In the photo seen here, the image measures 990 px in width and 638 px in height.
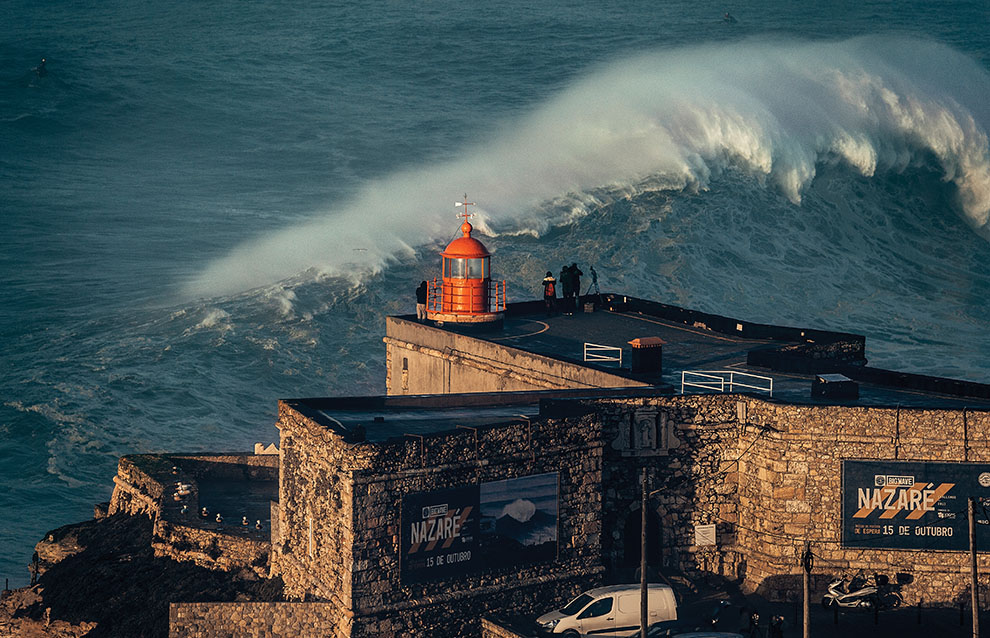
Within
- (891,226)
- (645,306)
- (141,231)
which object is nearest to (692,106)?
(891,226)

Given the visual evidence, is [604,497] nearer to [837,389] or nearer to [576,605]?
[576,605]

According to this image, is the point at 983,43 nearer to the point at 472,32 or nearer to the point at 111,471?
the point at 472,32

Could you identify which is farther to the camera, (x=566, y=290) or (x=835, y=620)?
(x=566, y=290)

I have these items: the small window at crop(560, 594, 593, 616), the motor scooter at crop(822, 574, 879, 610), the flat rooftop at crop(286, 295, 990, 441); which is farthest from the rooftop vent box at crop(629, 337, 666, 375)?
the small window at crop(560, 594, 593, 616)

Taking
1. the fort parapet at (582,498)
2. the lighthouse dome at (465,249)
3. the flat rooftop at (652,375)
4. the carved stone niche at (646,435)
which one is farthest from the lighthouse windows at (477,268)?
the carved stone niche at (646,435)

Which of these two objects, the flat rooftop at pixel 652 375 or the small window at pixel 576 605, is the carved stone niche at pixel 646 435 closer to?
the flat rooftop at pixel 652 375

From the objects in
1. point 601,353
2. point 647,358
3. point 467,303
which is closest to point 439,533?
point 647,358
